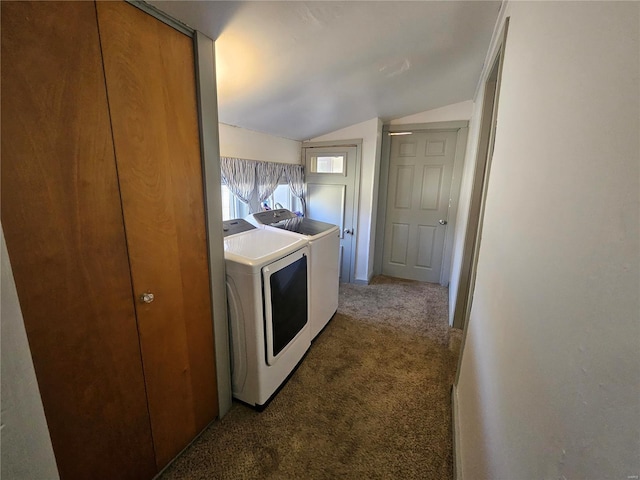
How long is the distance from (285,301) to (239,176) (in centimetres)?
141

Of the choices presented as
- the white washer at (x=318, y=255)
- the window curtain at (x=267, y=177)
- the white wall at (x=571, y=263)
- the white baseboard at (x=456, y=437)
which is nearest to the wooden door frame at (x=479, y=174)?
the white baseboard at (x=456, y=437)

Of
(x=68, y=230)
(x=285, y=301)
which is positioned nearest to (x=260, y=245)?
(x=285, y=301)

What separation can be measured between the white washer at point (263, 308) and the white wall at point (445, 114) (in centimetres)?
234

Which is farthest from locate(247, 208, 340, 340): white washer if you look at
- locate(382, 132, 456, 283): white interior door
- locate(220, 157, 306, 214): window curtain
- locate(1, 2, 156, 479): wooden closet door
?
locate(382, 132, 456, 283): white interior door

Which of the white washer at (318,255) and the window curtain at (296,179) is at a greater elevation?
the window curtain at (296,179)

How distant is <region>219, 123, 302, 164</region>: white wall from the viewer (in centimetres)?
236

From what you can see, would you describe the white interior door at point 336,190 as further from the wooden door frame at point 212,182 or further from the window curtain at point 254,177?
the wooden door frame at point 212,182

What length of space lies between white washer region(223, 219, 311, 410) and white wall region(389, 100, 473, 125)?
2339 mm

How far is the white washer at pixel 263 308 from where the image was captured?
145 centimetres

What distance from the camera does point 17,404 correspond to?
0.47m

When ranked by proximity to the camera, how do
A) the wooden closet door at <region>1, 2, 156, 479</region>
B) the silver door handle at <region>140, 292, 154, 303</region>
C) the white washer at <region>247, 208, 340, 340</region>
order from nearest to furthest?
the wooden closet door at <region>1, 2, 156, 479</region> < the silver door handle at <region>140, 292, 154, 303</region> < the white washer at <region>247, 208, 340, 340</region>

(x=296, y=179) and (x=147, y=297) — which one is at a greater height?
(x=296, y=179)

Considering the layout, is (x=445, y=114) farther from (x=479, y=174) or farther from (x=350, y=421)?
(x=350, y=421)

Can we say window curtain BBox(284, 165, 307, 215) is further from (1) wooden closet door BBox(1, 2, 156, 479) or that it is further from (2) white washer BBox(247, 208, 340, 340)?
(1) wooden closet door BBox(1, 2, 156, 479)
